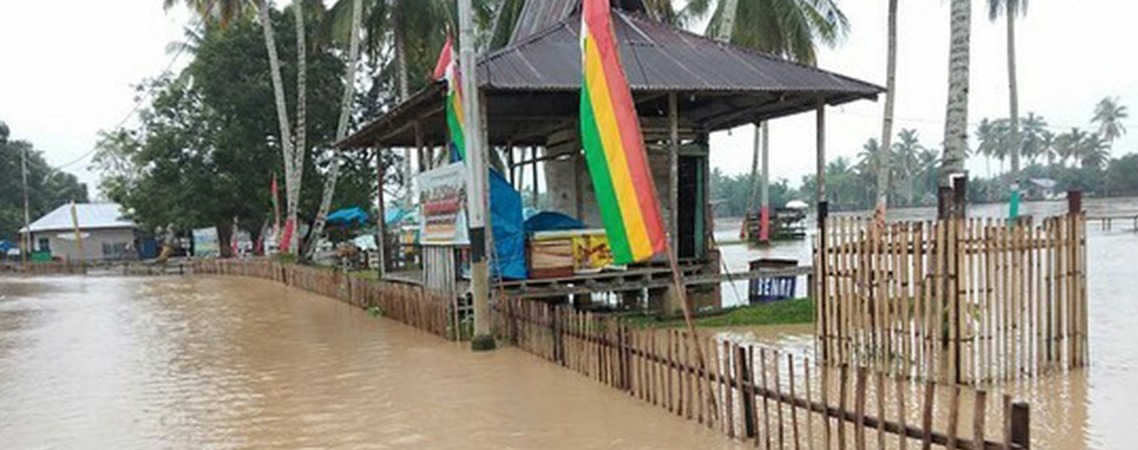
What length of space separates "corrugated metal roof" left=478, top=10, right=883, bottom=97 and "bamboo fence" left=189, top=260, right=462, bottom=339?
3.08m

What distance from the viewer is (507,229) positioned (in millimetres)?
11781

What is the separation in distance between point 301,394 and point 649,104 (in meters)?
7.48

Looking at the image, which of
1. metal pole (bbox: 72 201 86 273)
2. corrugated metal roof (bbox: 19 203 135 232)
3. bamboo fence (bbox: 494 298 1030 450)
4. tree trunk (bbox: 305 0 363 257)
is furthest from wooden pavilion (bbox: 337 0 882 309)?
corrugated metal roof (bbox: 19 203 135 232)

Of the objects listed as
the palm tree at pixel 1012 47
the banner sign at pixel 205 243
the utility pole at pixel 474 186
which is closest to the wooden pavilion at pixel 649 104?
the utility pole at pixel 474 186

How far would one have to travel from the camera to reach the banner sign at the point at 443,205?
11016mm

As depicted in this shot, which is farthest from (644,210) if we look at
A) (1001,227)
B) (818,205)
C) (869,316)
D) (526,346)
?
(818,205)

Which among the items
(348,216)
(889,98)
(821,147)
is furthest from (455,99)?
(348,216)

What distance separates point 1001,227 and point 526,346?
5.08 m

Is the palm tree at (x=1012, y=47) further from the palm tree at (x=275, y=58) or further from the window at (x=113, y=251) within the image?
the window at (x=113, y=251)

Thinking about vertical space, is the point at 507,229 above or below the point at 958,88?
below

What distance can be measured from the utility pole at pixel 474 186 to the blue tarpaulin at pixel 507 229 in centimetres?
165

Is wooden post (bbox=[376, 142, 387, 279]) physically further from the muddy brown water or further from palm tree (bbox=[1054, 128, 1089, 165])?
palm tree (bbox=[1054, 128, 1089, 165])

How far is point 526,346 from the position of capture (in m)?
9.63

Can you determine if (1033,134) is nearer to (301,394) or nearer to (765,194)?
(765,194)
